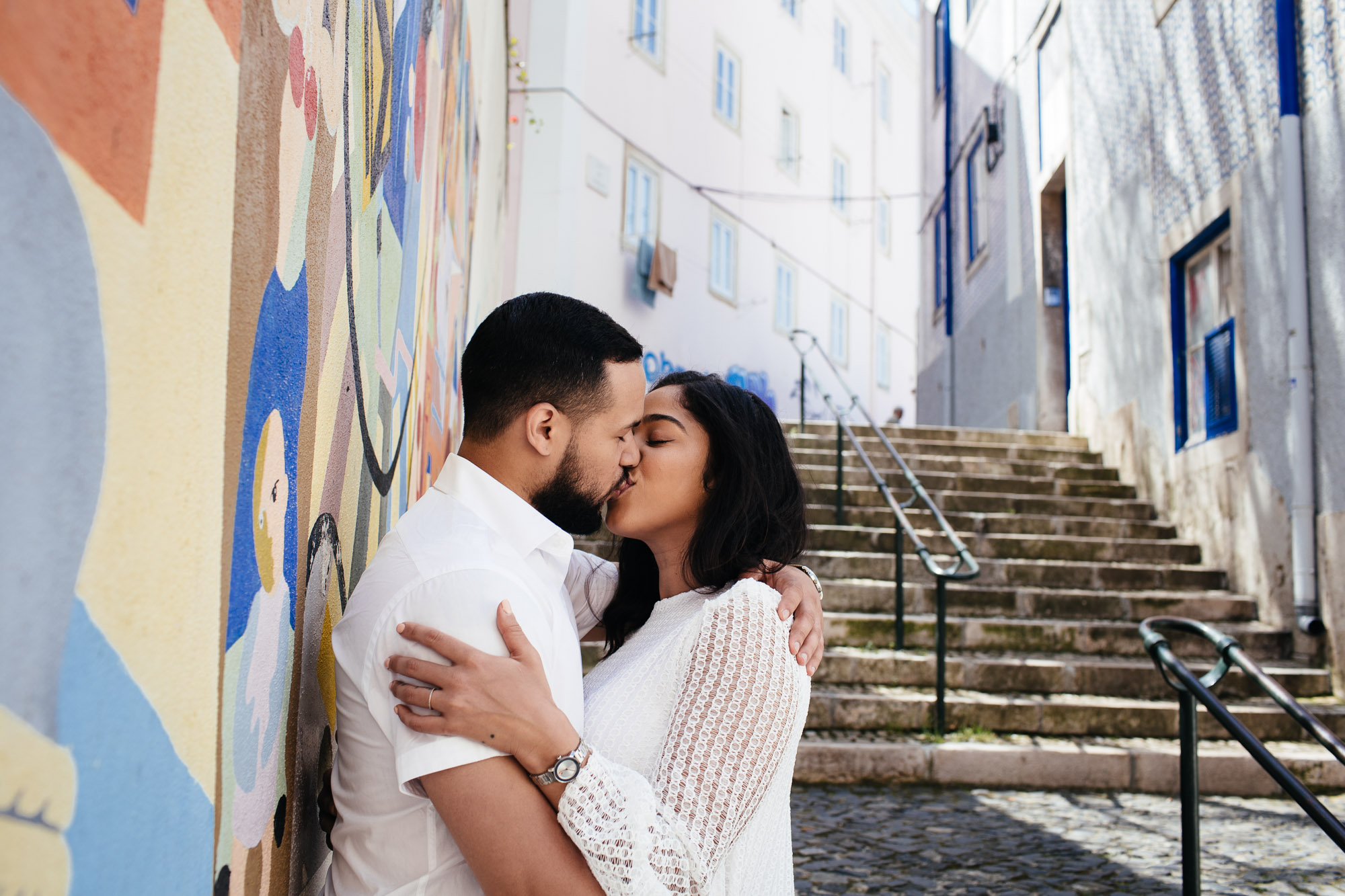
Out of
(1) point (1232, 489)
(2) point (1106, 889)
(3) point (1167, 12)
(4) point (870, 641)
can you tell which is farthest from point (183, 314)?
(3) point (1167, 12)

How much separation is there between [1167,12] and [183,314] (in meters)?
8.69

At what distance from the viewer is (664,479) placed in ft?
6.73

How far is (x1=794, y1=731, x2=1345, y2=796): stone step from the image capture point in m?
4.70

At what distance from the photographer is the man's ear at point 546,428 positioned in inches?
65.4

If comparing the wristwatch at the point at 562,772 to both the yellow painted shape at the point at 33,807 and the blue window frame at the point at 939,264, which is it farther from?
the blue window frame at the point at 939,264

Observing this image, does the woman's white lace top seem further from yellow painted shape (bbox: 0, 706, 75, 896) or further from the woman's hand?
yellow painted shape (bbox: 0, 706, 75, 896)

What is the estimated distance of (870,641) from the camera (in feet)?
19.0

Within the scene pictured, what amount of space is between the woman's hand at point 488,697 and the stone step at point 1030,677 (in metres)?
4.29

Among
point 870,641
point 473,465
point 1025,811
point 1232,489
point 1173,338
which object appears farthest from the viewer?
point 1173,338

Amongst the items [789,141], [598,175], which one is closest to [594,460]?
[598,175]

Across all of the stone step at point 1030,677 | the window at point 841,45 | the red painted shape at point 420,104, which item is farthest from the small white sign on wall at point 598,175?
the red painted shape at point 420,104

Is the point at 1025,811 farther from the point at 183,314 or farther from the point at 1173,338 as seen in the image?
the point at 1173,338

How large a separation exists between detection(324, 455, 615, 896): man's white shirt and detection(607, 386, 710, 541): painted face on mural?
1.70 feet

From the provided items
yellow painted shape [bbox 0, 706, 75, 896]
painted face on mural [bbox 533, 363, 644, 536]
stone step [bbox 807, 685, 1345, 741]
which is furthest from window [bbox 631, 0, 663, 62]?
yellow painted shape [bbox 0, 706, 75, 896]
